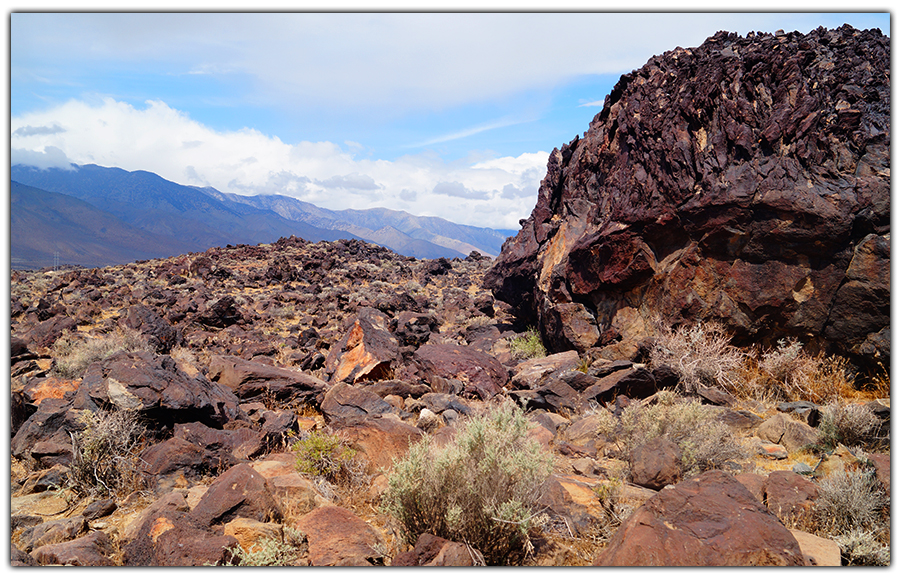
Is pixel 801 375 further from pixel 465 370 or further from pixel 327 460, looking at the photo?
pixel 327 460

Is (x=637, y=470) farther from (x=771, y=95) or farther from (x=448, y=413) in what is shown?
(x=771, y=95)

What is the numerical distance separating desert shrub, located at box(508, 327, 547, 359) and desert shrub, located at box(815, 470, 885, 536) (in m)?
7.84

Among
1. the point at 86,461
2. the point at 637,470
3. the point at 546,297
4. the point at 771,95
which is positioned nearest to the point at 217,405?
the point at 86,461

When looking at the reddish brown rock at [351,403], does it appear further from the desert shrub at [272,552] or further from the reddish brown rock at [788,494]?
the reddish brown rock at [788,494]

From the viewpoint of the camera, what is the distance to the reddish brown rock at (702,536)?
2.92 metres

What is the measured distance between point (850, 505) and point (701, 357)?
13.6ft

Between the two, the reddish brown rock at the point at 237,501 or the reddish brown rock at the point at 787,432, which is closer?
the reddish brown rock at the point at 237,501

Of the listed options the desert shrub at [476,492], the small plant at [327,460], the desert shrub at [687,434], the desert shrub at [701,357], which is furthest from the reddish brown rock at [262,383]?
the desert shrub at [701,357]

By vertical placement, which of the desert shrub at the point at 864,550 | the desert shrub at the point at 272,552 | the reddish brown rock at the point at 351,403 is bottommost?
the reddish brown rock at the point at 351,403

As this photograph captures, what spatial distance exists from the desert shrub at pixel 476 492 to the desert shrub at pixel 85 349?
271 inches

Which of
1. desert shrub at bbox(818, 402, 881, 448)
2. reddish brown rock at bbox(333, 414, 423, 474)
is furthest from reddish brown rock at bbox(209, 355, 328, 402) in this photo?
desert shrub at bbox(818, 402, 881, 448)

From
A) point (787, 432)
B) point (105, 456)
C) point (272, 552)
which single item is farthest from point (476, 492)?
point (787, 432)

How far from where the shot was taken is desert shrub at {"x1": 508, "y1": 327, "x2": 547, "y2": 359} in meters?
11.8

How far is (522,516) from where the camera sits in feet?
10.7
